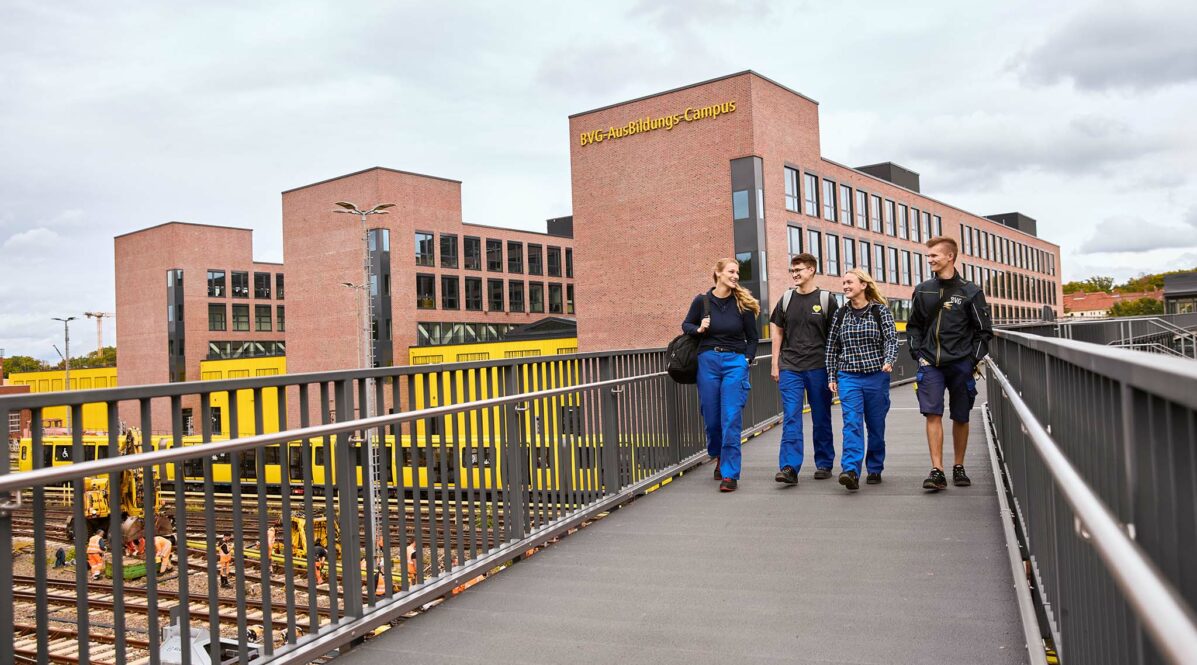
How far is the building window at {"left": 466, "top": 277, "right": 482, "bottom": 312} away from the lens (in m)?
60.0

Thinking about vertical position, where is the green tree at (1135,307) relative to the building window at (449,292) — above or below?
below

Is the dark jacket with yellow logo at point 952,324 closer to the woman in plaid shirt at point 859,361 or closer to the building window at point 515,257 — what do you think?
the woman in plaid shirt at point 859,361

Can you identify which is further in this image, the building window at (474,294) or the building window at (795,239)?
the building window at (474,294)

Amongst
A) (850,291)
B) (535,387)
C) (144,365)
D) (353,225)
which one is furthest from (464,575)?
(144,365)

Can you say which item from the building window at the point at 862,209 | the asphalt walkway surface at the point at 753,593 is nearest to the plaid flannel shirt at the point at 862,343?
the asphalt walkway surface at the point at 753,593

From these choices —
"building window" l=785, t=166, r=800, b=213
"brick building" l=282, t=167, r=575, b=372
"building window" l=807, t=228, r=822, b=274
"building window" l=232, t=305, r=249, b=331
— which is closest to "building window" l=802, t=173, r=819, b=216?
"building window" l=785, t=166, r=800, b=213

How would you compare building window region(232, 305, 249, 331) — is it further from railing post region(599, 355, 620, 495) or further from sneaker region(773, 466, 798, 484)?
sneaker region(773, 466, 798, 484)

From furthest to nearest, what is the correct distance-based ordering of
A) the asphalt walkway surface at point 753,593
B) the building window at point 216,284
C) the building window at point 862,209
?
the building window at point 216,284, the building window at point 862,209, the asphalt walkway surface at point 753,593

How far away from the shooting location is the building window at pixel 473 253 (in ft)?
197

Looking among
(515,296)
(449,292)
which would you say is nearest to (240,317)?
(449,292)

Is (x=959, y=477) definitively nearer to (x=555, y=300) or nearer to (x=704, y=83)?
(x=704, y=83)

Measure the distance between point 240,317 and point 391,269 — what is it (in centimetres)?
2307

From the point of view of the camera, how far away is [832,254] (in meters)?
46.6

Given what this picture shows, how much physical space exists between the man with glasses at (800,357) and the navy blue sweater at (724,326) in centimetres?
28
